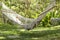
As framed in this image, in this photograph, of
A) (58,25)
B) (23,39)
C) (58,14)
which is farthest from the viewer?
(58,14)

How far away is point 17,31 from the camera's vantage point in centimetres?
438

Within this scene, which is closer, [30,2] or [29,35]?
[29,35]

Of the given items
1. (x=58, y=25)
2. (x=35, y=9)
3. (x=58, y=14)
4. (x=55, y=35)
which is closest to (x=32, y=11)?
(x=35, y=9)

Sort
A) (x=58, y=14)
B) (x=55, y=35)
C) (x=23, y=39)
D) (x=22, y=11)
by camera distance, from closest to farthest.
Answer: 1. (x=23, y=39)
2. (x=55, y=35)
3. (x=58, y=14)
4. (x=22, y=11)

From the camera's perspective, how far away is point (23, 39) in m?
3.64

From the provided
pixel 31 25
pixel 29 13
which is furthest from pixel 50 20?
pixel 31 25

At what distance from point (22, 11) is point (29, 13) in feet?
1.15

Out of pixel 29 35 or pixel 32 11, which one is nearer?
pixel 29 35

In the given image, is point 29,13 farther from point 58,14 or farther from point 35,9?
point 58,14

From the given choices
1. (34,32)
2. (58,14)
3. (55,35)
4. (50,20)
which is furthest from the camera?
(58,14)

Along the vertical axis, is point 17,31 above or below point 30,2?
A: below

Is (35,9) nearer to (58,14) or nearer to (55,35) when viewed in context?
(58,14)

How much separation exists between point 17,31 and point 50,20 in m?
1.43

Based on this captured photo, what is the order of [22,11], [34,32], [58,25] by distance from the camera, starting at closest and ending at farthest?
[34,32] → [58,25] → [22,11]
